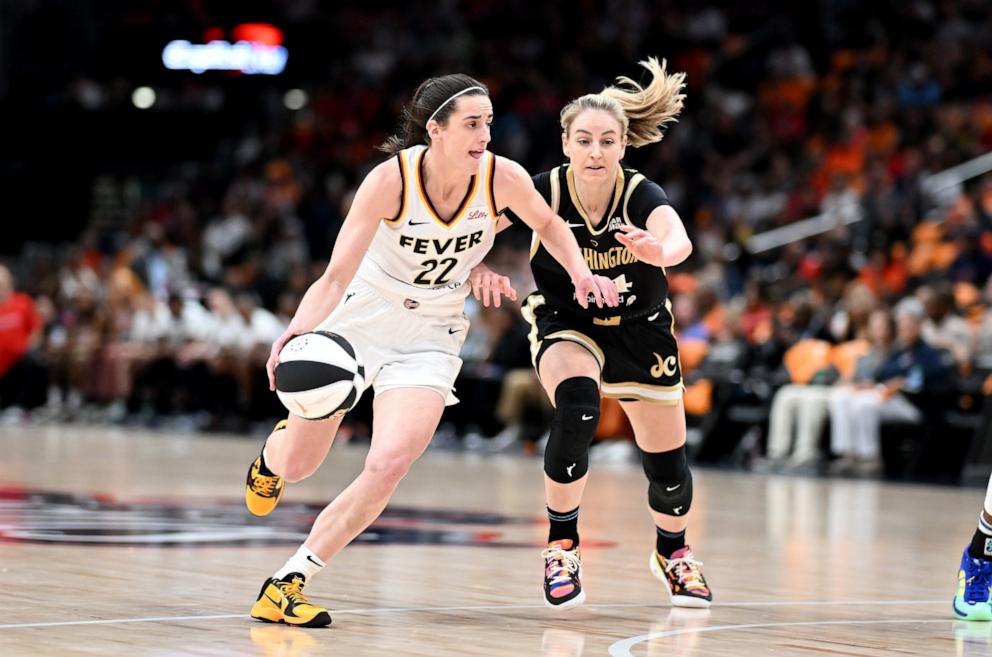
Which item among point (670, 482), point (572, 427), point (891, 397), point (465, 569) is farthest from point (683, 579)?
point (891, 397)

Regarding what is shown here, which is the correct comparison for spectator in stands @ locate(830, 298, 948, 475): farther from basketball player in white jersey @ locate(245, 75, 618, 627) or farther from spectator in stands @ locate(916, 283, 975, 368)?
basketball player in white jersey @ locate(245, 75, 618, 627)

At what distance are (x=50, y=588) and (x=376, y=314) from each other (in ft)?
4.59

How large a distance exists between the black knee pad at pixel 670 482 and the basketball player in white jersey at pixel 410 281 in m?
0.73

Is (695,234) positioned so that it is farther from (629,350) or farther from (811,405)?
(629,350)

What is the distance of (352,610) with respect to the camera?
5.23 metres

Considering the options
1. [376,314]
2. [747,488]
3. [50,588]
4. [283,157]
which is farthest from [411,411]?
[283,157]

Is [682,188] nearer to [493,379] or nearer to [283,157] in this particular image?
[493,379]

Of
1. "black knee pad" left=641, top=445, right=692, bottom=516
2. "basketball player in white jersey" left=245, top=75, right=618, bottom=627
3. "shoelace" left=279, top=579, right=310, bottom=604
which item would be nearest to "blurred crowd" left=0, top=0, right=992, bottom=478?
"black knee pad" left=641, top=445, right=692, bottom=516

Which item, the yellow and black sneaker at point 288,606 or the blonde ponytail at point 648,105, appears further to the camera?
the blonde ponytail at point 648,105

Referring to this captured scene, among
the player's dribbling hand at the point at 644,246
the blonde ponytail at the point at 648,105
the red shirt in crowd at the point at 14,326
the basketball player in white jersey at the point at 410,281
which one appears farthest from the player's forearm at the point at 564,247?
the red shirt in crowd at the point at 14,326

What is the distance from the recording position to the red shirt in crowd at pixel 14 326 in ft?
53.3

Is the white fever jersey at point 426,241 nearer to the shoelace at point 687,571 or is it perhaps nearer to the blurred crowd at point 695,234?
the shoelace at point 687,571

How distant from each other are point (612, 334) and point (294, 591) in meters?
1.53

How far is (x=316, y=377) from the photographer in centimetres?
484
